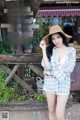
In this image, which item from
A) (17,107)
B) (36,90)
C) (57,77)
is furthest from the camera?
(36,90)

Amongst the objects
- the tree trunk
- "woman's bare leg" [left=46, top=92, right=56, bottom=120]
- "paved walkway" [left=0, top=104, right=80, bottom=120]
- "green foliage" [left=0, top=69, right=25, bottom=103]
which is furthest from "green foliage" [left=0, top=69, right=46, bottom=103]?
"woman's bare leg" [left=46, top=92, right=56, bottom=120]

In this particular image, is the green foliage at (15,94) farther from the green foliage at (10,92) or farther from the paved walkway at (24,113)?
the paved walkway at (24,113)

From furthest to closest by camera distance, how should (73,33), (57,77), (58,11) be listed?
(73,33)
(58,11)
(57,77)

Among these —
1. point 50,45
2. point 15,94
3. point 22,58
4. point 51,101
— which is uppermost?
point 50,45

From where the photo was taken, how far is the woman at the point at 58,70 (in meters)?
3.34

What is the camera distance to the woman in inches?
131

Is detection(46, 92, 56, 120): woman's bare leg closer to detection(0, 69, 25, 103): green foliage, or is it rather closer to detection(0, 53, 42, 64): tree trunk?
detection(0, 69, 25, 103): green foliage

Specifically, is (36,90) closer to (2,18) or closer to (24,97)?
(24,97)

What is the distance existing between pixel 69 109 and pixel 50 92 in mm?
915

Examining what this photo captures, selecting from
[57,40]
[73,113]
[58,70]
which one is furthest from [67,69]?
[73,113]

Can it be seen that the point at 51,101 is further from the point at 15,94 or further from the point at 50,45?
the point at 15,94

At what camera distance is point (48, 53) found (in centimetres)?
350

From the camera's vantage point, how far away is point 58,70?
11.0 feet

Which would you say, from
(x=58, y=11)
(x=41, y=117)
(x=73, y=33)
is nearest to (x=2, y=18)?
(x=41, y=117)
